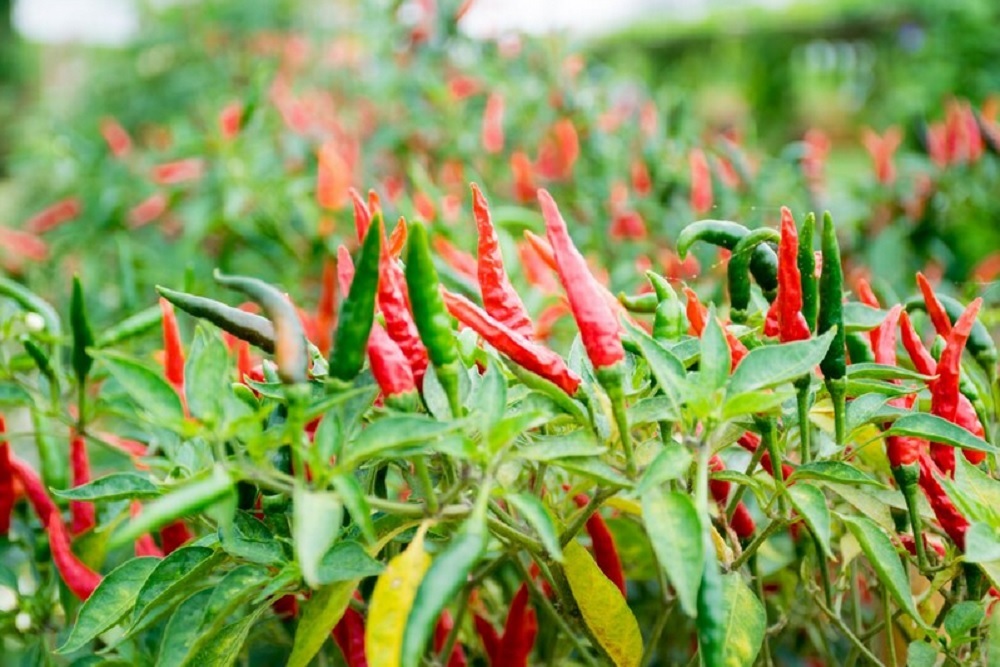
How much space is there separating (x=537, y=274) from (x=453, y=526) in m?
0.60

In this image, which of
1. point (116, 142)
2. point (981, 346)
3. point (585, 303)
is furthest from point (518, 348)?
point (116, 142)

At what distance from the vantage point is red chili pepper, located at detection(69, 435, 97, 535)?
110cm

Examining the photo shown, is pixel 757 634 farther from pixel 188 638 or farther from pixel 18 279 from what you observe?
pixel 18 279

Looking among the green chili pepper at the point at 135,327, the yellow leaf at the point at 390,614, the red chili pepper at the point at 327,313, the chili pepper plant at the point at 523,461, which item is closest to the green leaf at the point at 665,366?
the chili pepper plant at the point at 523,461

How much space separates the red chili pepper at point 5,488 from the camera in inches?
43.3

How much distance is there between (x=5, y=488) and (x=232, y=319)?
0.50m

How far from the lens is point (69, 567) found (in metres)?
1.00

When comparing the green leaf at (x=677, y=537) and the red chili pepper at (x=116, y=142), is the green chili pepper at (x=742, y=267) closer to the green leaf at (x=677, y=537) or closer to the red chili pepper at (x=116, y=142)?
the green leaf at (x=677, y=537)

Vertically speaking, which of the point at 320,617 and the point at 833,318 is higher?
the point at 833,318

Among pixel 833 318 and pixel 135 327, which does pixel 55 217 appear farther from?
pixel 833 318

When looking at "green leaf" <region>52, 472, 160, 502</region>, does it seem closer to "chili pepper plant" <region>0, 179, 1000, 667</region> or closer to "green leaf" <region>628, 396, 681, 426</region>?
"chili pepper plant" <region>0, 179, 1000, 667</region>

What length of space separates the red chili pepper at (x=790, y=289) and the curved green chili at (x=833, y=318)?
2cm

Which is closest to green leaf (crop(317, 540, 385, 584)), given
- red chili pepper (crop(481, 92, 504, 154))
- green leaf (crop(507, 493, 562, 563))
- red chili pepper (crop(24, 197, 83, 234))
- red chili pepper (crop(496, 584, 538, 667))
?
green leaf (crop(507, 493, 562, 563))

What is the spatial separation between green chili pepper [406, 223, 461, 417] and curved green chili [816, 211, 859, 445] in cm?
29
